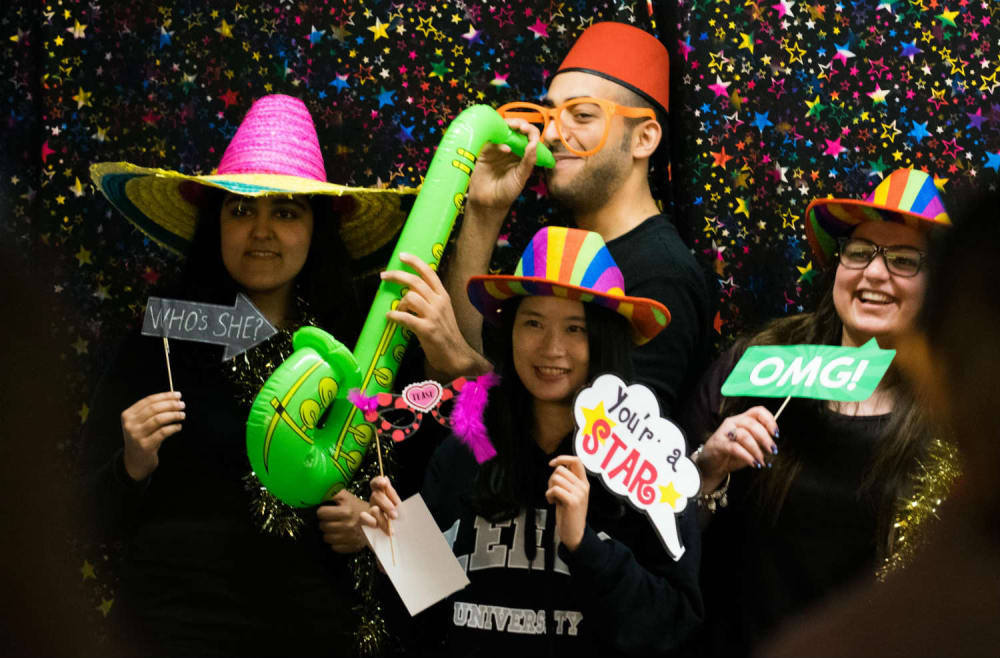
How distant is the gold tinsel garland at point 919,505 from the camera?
178 centimetres

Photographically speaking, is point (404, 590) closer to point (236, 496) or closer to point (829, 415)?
point (236, 496)

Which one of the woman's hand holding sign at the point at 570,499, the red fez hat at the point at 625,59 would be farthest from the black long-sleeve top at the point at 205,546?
the red fez hat at the point at 625,59

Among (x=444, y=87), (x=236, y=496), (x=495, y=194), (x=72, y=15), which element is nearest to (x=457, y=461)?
(x=236, y=496)

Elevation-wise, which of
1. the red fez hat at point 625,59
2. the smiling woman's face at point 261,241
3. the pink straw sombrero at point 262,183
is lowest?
the smiling woman's face at point 261,241

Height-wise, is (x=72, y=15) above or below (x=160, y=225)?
above

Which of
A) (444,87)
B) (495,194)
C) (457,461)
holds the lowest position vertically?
(457,461)

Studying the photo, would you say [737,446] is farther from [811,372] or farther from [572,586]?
[572,586]

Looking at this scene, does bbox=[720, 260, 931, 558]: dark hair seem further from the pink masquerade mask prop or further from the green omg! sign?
the pink masquerade mask prop

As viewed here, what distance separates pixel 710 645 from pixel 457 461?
1.82ft

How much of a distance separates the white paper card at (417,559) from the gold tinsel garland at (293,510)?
0.25 meters

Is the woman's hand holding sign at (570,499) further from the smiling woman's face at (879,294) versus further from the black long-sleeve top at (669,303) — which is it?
the smiling woman's face at (879,294)

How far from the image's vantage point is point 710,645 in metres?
2.00

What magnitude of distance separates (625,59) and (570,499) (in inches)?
42.0

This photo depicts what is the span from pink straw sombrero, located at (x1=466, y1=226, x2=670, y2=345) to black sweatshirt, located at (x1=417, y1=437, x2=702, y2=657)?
249 millimetres
